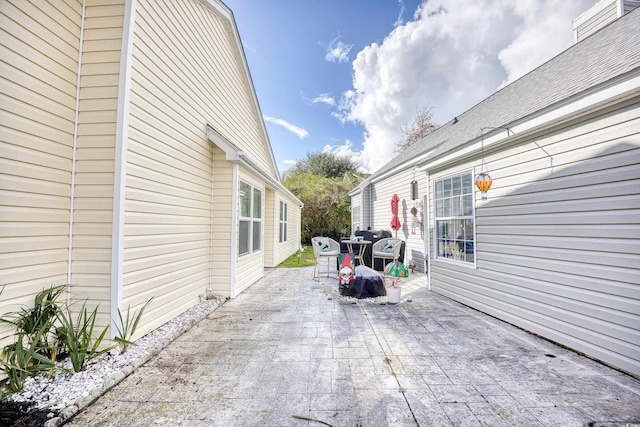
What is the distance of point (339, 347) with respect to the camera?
2832 mm

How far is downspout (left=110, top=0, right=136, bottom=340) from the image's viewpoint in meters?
2.56

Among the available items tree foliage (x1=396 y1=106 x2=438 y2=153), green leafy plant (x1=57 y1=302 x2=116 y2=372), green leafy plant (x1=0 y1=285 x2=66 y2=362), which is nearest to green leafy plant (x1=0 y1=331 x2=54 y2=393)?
green leafy plant (x1=0 y1=285 x2=66 y2=362)

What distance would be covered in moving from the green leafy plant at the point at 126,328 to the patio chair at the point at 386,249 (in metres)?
5.32

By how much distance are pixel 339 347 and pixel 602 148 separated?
3430 millimetres

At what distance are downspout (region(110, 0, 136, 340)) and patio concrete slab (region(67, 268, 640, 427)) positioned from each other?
0.85 m

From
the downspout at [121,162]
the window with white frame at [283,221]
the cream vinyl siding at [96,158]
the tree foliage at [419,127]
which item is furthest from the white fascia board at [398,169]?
the tree foliage at [419,127]

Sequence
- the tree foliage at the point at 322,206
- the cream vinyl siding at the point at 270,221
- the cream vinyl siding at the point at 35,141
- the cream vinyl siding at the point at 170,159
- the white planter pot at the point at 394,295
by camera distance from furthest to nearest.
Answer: the tree foliage at the point at 322,206
the cream vinyl siding at the point at 270,221
the white planter pot at the point at 394,295
the cream vinyl siding at the point at 170,159
the cream vinyl siding at the point at 35,141

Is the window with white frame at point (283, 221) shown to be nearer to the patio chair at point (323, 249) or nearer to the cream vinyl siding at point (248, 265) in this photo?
the patio chair at point (323, 249)

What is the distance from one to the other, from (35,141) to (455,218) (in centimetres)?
572

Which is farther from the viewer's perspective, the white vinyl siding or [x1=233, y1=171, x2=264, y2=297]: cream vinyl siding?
the white vinyl siding

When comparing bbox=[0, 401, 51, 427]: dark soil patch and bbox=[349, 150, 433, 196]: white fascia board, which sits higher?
bbox=[349, 150, 433, 196]: white fascia board

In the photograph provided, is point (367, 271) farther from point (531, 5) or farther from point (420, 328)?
point (531, 5)

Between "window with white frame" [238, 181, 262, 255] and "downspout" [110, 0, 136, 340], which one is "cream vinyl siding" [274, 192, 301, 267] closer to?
"window with white frame" [238, 181, 262, 255]

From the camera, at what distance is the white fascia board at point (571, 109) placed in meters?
2.26
